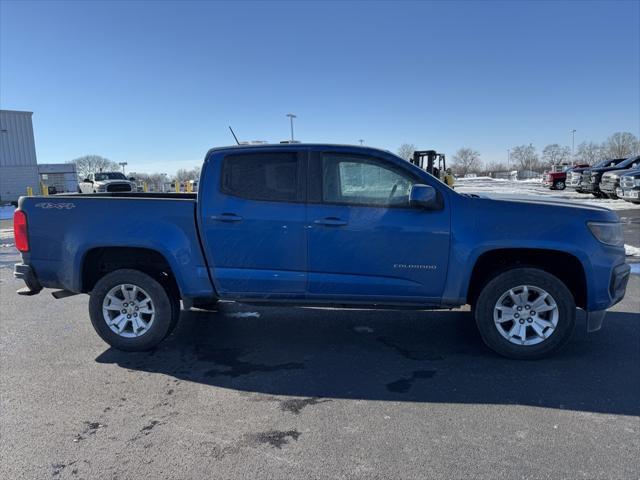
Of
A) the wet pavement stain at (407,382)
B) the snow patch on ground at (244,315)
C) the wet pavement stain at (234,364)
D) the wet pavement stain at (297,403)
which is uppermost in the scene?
the wet pavement stain at (407,382)

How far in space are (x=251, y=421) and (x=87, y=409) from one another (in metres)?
1.26

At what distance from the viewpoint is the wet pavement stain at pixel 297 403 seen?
10.9 feet

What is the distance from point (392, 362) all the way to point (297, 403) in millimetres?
1098

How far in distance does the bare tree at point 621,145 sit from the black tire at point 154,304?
85135 millimetres

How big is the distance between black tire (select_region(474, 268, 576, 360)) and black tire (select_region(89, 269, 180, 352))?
2962mm

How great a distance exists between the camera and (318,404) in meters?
3.38

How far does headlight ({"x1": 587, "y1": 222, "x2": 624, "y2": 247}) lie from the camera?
13.0ft

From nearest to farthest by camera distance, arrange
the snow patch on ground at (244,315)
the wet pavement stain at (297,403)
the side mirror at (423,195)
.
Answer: the wet pavement stain at (297,403) → the side mirror at (423,195) → the snow patch on ground at (244,315)

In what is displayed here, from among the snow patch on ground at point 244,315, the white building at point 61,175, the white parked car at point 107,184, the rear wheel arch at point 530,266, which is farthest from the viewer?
the white building at point 61,175

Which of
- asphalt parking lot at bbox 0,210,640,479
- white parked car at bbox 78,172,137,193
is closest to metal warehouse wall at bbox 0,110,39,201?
white parked car at bbox 78,172,137,193

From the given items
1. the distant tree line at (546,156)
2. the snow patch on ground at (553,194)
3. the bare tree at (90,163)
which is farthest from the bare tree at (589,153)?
the bare tree at (90,163)

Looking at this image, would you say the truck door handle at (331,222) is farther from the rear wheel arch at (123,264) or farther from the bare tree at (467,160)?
the bare tree at (467,160)

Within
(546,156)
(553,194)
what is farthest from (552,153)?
(553,194)

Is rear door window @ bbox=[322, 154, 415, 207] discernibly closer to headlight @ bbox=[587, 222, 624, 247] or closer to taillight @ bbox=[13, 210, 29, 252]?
headlight @ bbox=[587, 222, 624, 247]
